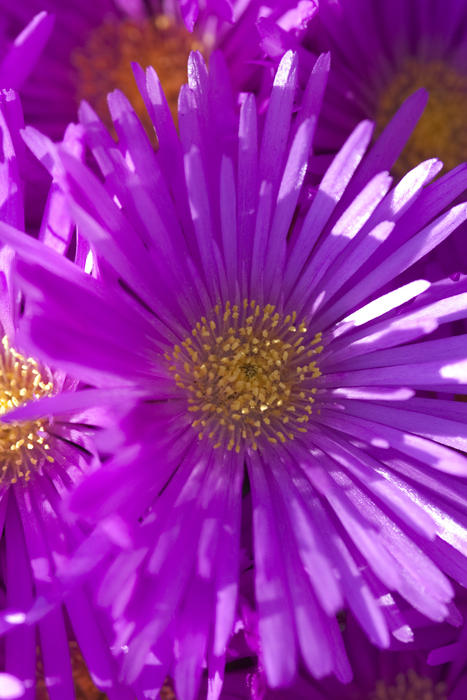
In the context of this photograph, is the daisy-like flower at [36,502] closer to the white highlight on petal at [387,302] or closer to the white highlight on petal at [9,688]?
the white highlight on petal at [9,688]

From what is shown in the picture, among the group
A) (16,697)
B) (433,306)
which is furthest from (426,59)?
(16,697)

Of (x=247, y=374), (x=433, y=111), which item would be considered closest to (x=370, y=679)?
(x=247, y=374)

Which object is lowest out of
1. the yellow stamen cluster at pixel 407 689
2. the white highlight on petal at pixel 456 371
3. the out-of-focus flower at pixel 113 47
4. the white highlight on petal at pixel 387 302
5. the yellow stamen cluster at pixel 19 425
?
the yellow stamen cluster at pixel 407 689

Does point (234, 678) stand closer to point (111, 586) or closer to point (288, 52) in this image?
point (111, 586)

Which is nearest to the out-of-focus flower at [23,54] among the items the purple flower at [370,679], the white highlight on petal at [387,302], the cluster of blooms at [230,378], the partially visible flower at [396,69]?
the cluster of blooms at [230,378]

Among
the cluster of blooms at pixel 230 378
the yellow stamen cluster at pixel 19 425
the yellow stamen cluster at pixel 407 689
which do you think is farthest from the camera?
the yellow stamen cluster at pixel 407 689

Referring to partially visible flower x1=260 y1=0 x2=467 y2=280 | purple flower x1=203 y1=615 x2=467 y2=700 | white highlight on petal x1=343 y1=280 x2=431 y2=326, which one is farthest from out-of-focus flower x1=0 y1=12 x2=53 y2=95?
purple flower x1=203 y1=615 x2=467 y2=700

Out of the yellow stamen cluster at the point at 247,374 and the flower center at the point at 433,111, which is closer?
the yellow stamen cluster at the point at 247,374

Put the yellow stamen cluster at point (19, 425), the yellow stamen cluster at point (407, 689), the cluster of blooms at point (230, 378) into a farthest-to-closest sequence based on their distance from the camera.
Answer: the yellow stamen cluster at point (407, 689), the yellow stamen cluster at point (19, 425), the cluster of blooms at point (230, 378)
